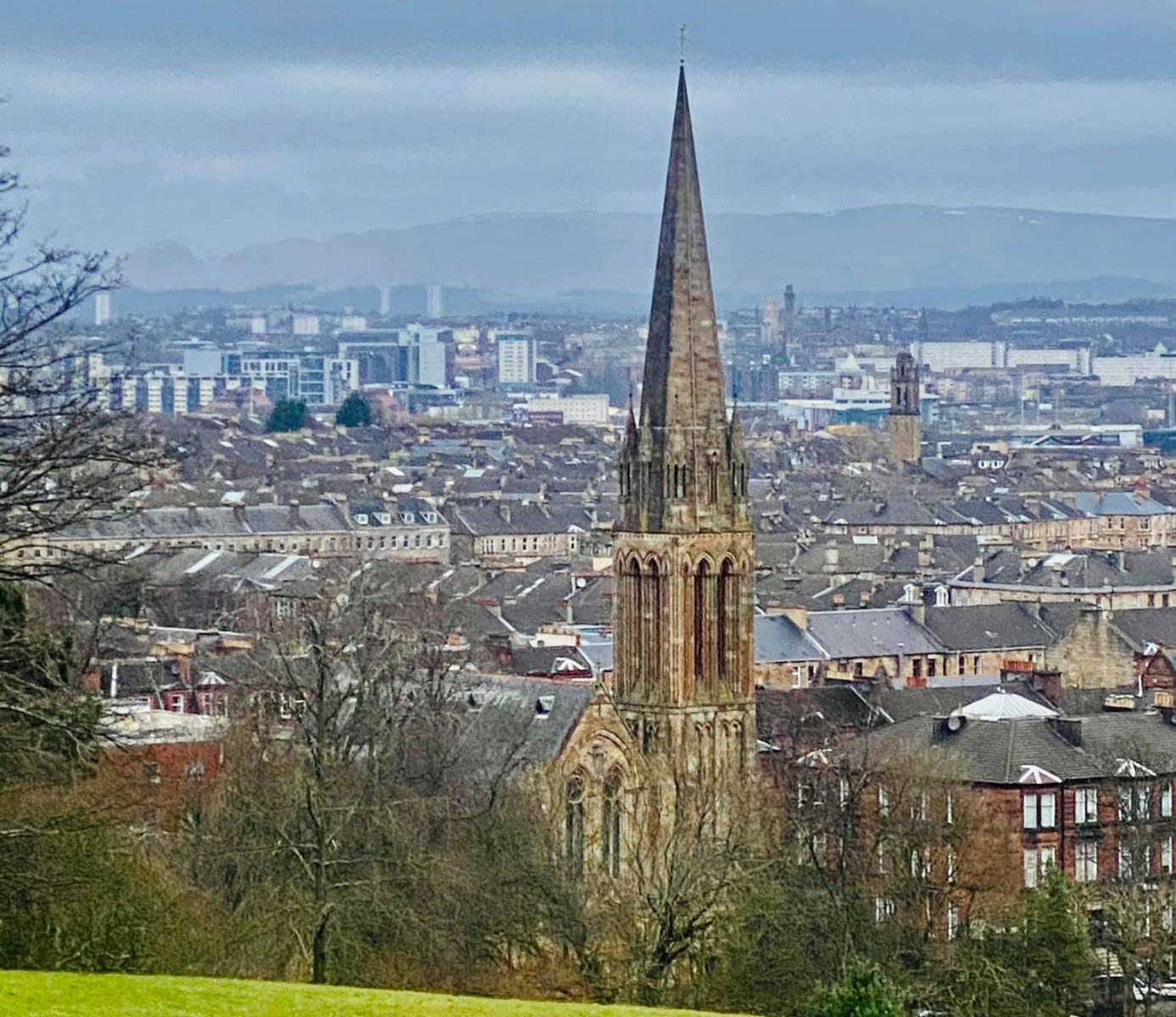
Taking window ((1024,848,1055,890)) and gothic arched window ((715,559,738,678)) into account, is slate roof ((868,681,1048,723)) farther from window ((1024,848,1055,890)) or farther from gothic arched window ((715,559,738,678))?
window ((1024,848,1055,890))

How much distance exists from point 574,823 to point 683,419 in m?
7.60

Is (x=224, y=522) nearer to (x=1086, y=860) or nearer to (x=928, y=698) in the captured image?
(x=928, y=698)

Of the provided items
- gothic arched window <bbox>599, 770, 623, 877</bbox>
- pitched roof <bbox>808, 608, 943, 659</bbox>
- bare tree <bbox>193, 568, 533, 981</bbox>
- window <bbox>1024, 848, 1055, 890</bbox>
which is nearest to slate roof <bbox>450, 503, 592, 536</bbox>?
pitched roof <bbox>808, 608, 943, 659</bbox>

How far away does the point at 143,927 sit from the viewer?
108 ft

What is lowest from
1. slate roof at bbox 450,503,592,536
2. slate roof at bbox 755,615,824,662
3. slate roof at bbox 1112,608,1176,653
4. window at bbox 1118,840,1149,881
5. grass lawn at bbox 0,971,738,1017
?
slate roof at bbox 450,503,592,536

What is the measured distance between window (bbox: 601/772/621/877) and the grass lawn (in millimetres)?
25236

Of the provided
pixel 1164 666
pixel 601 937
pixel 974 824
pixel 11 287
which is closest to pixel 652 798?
pixel 974 824

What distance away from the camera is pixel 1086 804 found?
57.5 metres

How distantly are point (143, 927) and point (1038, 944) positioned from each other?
15.4m

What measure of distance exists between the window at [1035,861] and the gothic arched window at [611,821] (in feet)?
19.5

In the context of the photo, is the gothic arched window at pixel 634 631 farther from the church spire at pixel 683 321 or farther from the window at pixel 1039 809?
the window at pixel 1039 809

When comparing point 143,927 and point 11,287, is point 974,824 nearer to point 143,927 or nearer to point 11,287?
point 143,927

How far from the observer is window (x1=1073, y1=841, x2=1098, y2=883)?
56781 mm

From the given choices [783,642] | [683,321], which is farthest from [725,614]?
[783,642]
